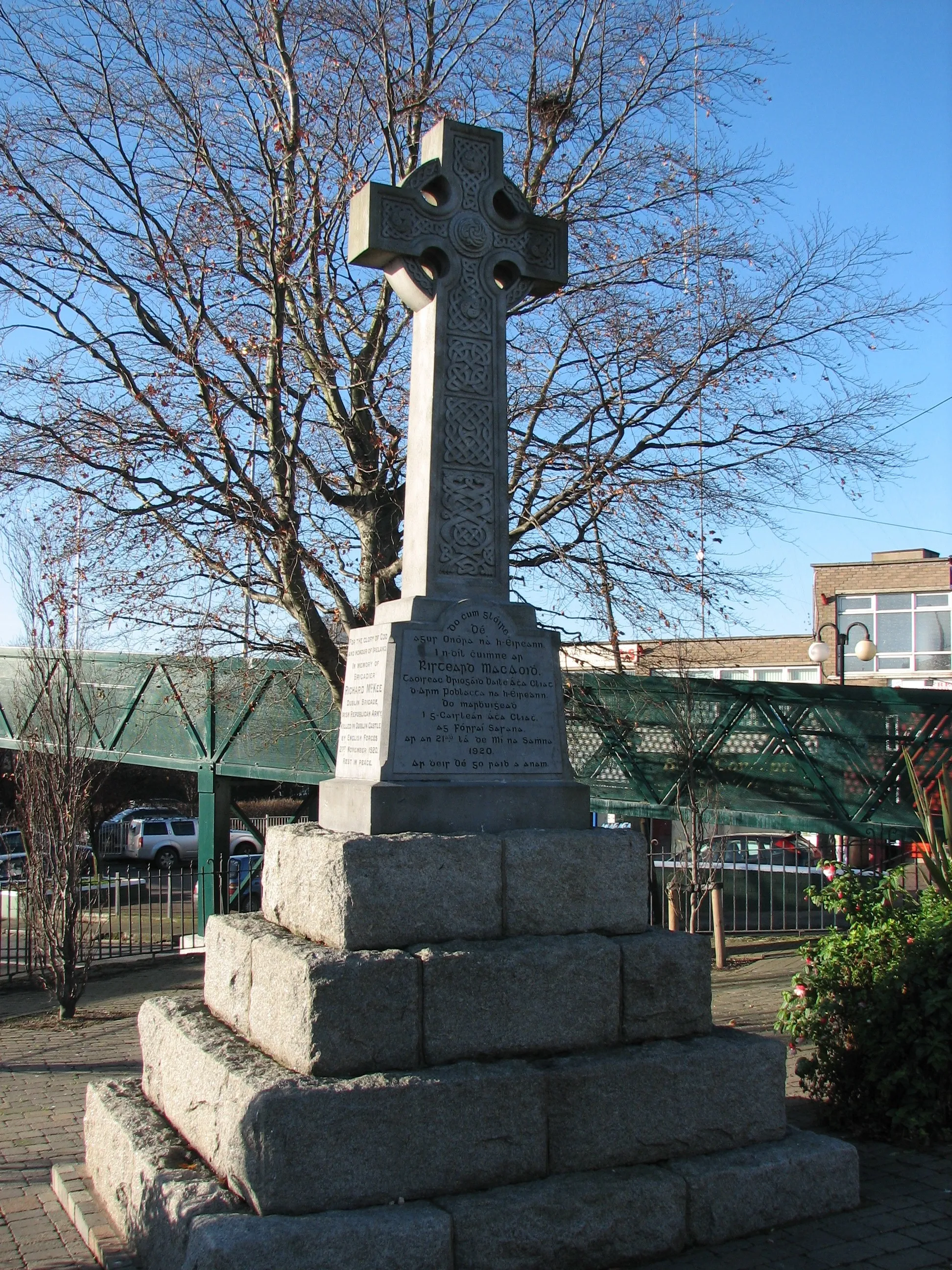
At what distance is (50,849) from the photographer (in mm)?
12117

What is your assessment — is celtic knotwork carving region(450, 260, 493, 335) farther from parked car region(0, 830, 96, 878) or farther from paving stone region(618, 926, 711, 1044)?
parked car region(0, 830, 96, 878)

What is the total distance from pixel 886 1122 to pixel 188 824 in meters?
33.7

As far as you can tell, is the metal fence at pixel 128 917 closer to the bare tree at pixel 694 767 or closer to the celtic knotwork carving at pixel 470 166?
the bare tree at pixel 694 767

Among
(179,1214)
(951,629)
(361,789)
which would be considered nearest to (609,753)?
(361,789)

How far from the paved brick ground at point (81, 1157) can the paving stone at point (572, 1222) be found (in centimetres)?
16

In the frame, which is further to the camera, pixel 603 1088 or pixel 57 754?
pixel 57 754

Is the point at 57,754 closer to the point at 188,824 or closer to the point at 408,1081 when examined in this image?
the point at 408,1081

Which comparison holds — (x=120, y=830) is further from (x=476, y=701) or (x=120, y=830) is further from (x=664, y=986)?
(x=664, y=986)

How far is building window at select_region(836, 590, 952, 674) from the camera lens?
36375 millimetres

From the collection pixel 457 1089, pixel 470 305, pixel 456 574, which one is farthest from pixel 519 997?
pixel 470 305

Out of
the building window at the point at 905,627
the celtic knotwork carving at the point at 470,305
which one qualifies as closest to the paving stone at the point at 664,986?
the celtic knotwork carving at the point at 470,305

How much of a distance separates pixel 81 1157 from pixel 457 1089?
2.94m

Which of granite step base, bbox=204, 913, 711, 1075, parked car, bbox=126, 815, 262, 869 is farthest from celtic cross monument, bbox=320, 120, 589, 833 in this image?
parked car, bbox=126, 815, 262, 869

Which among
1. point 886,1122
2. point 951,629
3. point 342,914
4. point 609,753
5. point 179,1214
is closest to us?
point 179,1214
